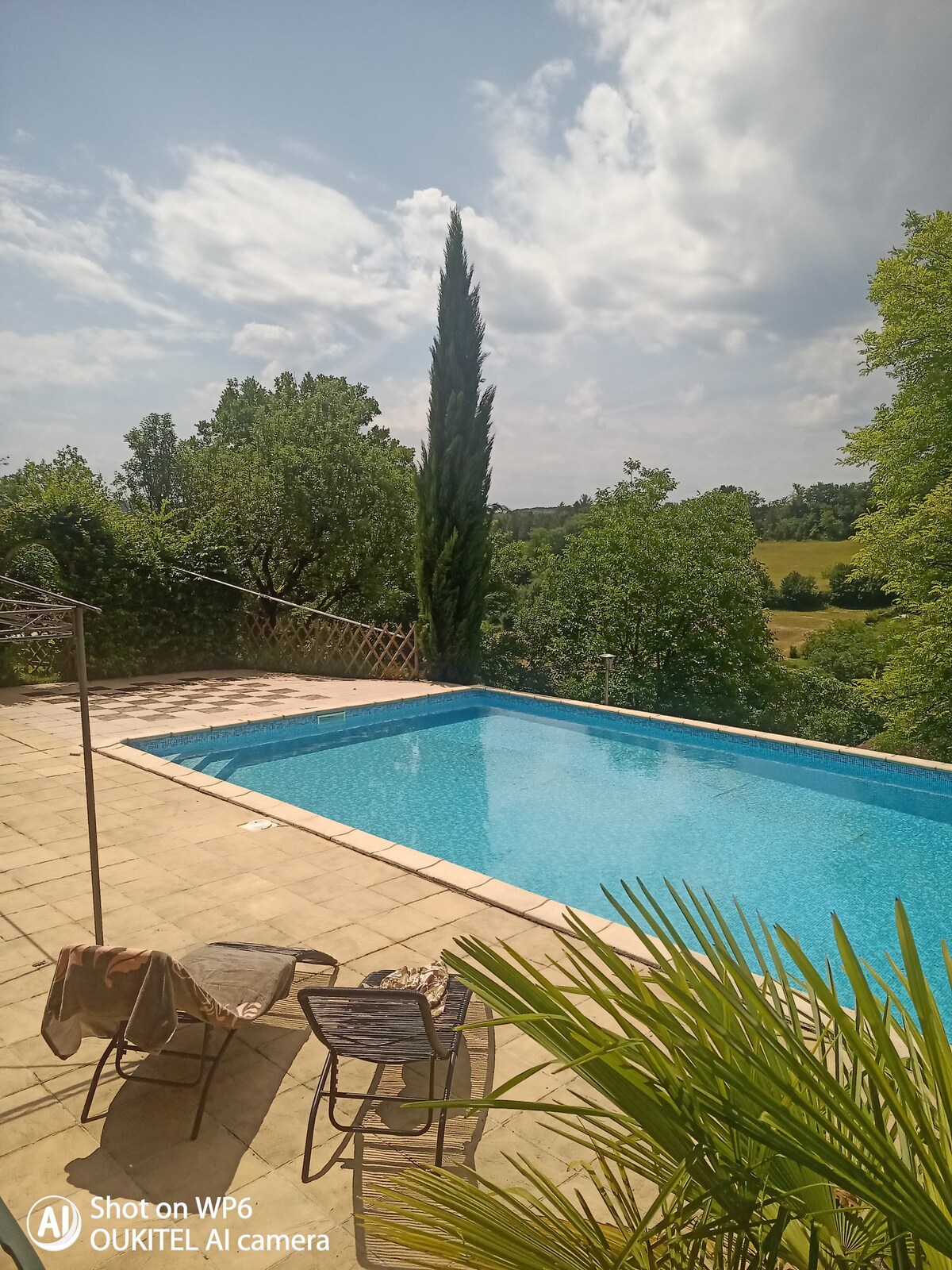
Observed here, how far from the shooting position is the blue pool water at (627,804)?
620cm

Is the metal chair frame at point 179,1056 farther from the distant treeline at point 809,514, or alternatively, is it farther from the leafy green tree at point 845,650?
the distant treeline at point 809,514

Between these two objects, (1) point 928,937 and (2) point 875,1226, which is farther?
(1) point 928,937

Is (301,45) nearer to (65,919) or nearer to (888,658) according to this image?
(65,919)

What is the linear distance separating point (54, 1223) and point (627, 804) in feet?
21.5

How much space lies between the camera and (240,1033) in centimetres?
336

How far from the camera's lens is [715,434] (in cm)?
1536

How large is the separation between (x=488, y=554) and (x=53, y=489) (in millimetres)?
6969

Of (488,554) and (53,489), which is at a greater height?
(53,489)

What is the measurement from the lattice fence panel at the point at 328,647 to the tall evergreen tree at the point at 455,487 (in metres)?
0.52

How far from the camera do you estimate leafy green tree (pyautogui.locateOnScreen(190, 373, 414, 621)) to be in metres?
14.6

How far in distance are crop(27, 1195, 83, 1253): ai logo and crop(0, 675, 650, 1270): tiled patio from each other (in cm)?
3

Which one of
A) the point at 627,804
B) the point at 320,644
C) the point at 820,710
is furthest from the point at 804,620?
the point at 627,804

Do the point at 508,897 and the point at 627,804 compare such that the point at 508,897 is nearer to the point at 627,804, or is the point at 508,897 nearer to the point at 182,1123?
the point at 182,1123

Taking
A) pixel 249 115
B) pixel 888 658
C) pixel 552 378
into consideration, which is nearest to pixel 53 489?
pixel 249 115
